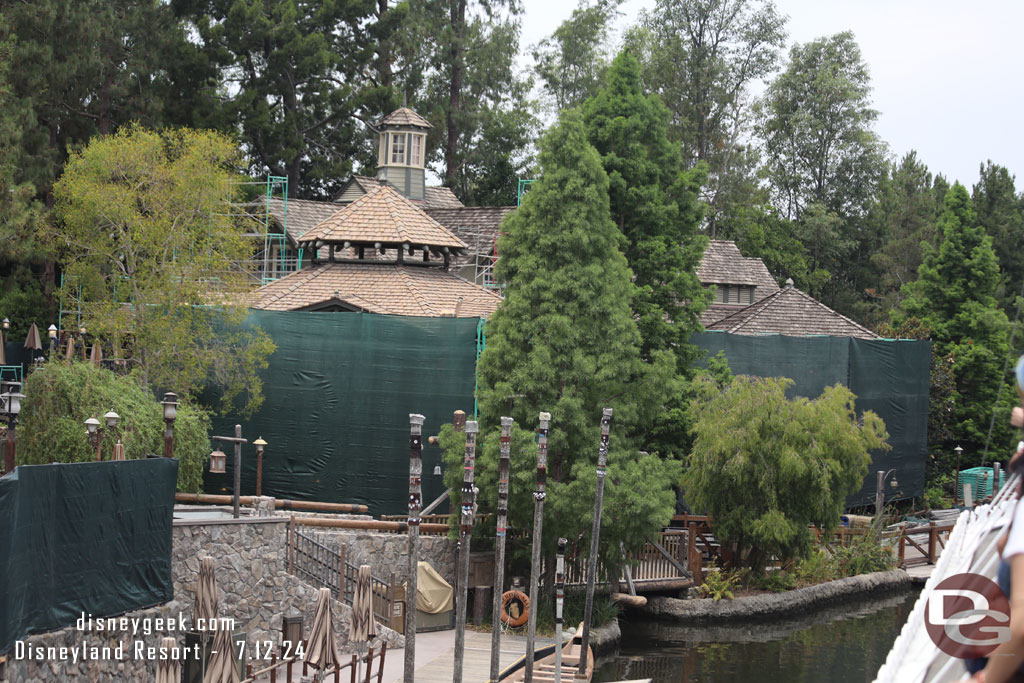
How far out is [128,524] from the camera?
1575 centimetres

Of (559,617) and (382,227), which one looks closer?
(559,617)

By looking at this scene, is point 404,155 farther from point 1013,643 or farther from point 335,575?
point 1013,643

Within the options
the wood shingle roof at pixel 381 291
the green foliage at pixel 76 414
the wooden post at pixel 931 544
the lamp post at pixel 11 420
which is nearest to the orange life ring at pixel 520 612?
the green foliage at pixel 76 414

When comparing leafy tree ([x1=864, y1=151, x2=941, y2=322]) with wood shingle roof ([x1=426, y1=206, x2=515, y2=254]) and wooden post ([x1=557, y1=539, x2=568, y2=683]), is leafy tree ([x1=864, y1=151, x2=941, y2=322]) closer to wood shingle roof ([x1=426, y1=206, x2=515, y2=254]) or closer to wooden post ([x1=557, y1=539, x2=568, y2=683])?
wood shingle roof ([x1=426, y1=206, x2=515, y2=254])

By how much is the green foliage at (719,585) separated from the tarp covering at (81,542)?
560 inches


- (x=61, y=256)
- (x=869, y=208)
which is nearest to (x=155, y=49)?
(x=61, y=256)

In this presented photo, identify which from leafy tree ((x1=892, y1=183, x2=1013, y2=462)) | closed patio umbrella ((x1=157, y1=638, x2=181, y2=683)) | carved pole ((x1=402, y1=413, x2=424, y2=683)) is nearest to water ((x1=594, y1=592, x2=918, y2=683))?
carved pole ((x1=402, y1=413, x2=424, y2=683))

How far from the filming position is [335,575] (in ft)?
68.8

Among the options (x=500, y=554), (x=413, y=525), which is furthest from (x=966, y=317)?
(x=413, y=525)

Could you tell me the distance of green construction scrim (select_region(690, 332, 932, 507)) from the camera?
1299 inches

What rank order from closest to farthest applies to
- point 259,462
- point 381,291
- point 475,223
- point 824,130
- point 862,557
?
point 259,462
point 862,557
point 381,291
point 475,223
point 824,130

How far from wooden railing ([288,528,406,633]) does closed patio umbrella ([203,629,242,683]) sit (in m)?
5.47

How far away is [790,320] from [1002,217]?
21.4 m

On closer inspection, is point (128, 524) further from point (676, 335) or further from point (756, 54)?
point (756, 54)
